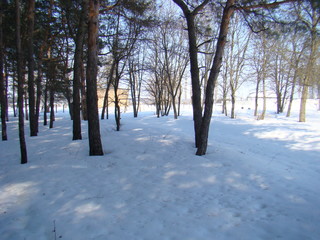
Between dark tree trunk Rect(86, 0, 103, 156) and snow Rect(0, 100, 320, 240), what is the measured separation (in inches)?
21.6

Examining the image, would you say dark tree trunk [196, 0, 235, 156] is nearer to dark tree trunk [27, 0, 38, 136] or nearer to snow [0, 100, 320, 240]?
snow [0, 100, 320, 240]

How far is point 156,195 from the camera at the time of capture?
12.3 ft

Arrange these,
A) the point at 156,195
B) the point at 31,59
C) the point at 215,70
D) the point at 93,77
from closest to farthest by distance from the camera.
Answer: the point at 156,195
the point at 215,70
the point at 93,77
the point at 31,59

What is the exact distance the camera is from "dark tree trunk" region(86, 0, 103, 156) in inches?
211

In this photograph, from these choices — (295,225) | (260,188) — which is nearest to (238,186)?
(260,188)

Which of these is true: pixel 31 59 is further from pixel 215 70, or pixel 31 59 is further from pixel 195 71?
pixel 215 70

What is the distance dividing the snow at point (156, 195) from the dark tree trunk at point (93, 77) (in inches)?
21.6

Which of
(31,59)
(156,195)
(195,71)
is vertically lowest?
(156,195)

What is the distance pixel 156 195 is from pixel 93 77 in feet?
13.1

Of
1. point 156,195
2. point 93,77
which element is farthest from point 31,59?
point 156,195

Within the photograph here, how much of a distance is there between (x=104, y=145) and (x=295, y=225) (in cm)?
592

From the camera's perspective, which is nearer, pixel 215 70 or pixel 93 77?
pixel 215 70

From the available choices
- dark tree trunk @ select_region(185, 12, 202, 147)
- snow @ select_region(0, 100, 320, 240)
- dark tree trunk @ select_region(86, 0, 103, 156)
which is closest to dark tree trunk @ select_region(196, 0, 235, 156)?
snow @ select_region(0, 100, 320, 240)

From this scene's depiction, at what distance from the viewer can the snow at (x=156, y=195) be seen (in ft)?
8.97
